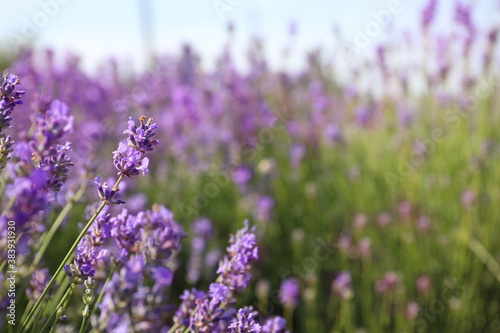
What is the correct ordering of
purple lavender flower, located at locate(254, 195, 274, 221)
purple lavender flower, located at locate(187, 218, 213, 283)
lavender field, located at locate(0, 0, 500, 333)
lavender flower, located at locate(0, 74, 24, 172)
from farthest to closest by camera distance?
purple lavender flower, located at locate(254, 195, 274, 221), purple lavender flower, located at locate(187, 218, 213, 283), lavender field, located at locate(0, 0, 500, 333), lavender flower, located at locate(0, 74, 24, 172)

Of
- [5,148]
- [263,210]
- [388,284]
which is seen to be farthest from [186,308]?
[263,210]

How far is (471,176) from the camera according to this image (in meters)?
3.42

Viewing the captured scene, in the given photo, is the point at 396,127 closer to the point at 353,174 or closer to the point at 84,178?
the point at 353,174

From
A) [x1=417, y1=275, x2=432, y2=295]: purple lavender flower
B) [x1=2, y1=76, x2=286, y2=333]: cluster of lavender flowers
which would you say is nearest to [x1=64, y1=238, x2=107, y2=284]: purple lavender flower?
[x1=2, y1=76, x2=286, y2=333]: cluster of lavender flowers

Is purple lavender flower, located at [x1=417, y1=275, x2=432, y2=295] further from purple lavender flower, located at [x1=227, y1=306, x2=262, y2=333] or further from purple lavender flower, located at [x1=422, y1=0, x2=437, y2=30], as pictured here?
purple lavender flower, located at [x1=422, y1=0, x2=437, y2=30]

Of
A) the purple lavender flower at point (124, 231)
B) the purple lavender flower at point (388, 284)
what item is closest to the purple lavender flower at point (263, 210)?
the purple lavender flower at point (388, 284)

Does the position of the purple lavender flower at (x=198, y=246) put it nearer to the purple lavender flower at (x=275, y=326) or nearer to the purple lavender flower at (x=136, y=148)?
the purple lavender flower at (x=275, y=326)

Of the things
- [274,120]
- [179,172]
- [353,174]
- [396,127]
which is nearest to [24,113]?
[179,172]

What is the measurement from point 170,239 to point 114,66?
468cm

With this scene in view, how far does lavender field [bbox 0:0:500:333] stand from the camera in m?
1.47

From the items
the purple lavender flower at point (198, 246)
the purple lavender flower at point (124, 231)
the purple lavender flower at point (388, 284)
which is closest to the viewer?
the purple lavender flower at point (124, 231)

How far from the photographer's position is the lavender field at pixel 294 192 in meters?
1.47

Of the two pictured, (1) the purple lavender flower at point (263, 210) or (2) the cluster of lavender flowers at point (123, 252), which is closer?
(2) the cluster of lavender flowers at point (123, 252)

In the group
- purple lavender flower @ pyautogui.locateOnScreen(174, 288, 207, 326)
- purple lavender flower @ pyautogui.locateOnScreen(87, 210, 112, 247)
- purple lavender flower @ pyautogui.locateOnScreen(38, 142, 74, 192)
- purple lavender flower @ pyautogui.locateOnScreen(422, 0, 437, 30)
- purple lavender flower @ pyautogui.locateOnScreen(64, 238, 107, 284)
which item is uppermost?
purple lavender flower @ pyautogui.locateOnScreen(422, 0, 437, 30)
